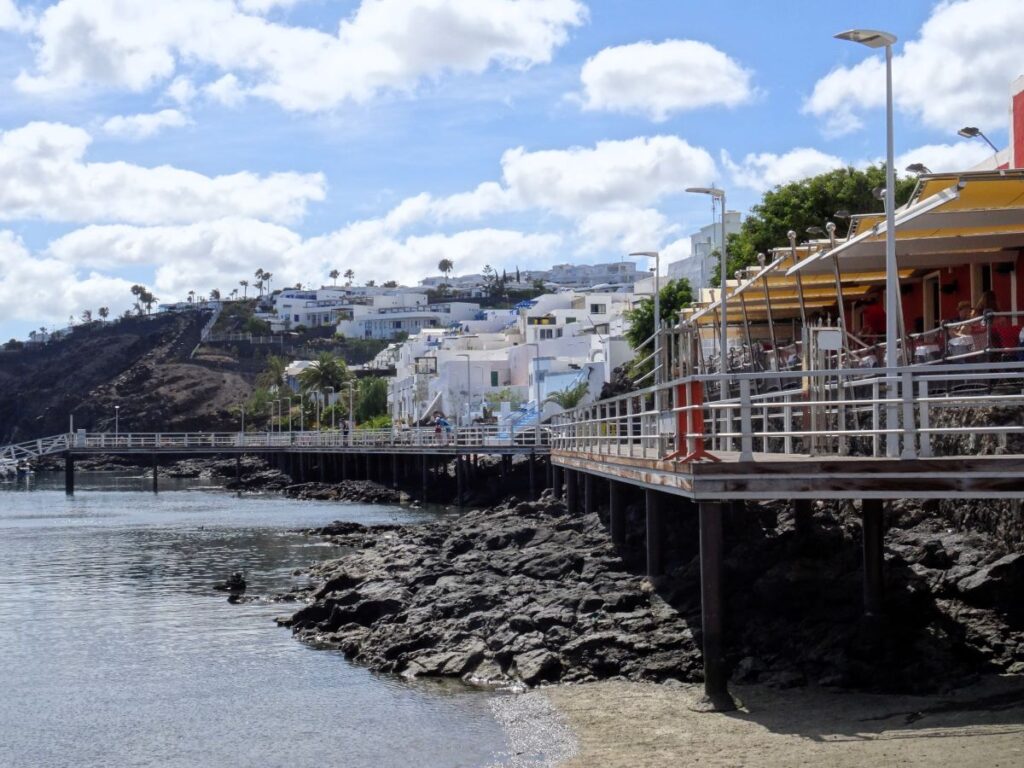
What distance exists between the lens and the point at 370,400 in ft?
431

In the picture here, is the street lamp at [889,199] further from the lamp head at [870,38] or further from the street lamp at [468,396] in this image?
the street lamp at [468,396]

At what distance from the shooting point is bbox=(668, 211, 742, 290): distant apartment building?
8462 cm

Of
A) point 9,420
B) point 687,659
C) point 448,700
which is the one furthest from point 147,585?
point 9,420

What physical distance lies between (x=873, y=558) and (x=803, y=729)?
12.2 feet

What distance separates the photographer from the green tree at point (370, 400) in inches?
5143

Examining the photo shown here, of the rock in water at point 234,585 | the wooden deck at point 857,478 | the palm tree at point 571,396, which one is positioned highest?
the palm tree at point 571,396

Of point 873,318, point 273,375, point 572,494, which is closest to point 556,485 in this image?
point 572,494

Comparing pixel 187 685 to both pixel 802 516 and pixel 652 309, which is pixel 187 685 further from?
pixel 652 309

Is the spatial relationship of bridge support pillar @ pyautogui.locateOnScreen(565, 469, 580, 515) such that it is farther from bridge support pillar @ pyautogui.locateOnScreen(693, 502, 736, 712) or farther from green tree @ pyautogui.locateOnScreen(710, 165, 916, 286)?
bridge support pillar @ pyautogui.locateOnScreen(693, 502, 736, 712)

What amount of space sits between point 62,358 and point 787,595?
183 m

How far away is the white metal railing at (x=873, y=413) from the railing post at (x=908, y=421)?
0.01 m

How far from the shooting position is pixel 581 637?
773 inches

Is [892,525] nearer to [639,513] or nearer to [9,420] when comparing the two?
[639,513]

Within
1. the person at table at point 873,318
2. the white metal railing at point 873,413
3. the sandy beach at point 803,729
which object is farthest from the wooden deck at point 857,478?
the person at table at point 873,318
